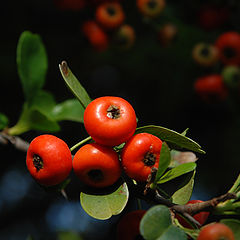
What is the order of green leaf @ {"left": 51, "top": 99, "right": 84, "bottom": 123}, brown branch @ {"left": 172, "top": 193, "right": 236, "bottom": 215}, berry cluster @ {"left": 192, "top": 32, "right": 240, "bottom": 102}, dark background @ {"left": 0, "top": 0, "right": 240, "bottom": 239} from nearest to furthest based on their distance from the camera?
brown branch @ {"left": 172, "top": 193, "right": 236, "bottom": 215}, green leaf @ {"left": 51, "top": 99, "right": 84, "bottom": 123}, berry cluster @ {"left": 192, "top": 32, "right": 240, "bottom": 102}, dark background @ {"left": 0, "top": 0, "right": 240, "bottom": 239}

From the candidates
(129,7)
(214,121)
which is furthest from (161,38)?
(214,121)

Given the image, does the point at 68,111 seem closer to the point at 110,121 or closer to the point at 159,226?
the point at 110,121

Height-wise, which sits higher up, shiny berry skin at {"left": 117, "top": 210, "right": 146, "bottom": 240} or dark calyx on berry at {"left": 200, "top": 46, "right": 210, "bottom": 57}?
shiny berry skin at {"left": 117, "top": 210, "right": 146, "bottom": 240}

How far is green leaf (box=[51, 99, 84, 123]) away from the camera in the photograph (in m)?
2.01

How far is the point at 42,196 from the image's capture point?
400 cm

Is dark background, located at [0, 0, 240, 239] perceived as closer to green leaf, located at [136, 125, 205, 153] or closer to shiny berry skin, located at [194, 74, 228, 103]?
shiny berry skin, located at [194, 74, 228, 103]

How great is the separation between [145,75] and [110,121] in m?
2.47

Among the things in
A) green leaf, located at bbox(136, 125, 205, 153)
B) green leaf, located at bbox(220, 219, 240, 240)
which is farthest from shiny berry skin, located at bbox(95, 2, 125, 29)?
green leaf, located at bbox(220, 219, 240, 240)

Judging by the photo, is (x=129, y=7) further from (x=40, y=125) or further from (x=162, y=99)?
(x=40, y=125)

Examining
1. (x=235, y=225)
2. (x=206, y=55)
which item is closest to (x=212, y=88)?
(x=206, y=55)

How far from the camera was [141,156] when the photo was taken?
1174 mm

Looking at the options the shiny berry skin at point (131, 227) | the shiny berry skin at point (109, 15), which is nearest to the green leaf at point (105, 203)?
the shiny berry skin at point (131, 227)

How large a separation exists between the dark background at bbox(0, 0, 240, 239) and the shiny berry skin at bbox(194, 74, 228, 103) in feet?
0.53

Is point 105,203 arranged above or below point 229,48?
above
